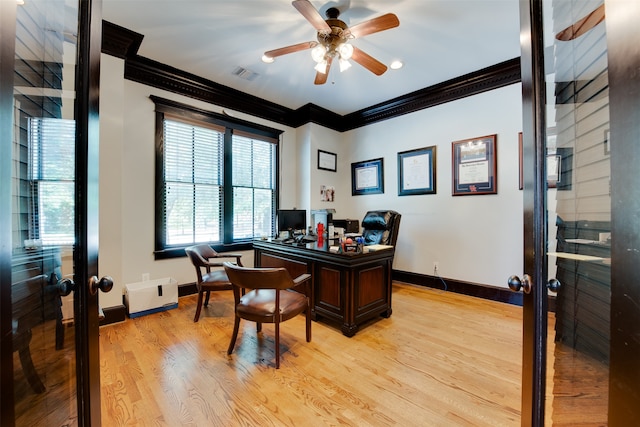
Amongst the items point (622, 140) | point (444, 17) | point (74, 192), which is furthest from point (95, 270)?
point (444, 17)

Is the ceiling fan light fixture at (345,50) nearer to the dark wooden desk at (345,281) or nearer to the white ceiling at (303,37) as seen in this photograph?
the white ceiling at (303,37)

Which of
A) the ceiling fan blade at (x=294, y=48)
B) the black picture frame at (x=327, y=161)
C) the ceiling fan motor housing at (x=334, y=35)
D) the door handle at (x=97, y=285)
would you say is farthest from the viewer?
the black picture frame at (x=327, y=161)

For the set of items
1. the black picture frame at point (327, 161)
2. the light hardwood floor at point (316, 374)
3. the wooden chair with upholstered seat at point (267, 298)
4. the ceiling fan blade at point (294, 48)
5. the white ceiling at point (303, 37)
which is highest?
the white ceiling at point (303, 37)

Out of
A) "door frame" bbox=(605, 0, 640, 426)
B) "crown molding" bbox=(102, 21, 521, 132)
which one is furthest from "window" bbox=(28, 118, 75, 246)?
"crown molding" bbox=(102, 21, 521, 132)

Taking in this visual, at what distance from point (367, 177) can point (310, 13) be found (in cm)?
301

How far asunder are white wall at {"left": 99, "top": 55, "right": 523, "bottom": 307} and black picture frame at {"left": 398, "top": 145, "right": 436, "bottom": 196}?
0.09 meters

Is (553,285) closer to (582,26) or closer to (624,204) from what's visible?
(624,204)

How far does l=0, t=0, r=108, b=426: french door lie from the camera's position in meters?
0.65

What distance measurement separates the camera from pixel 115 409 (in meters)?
1.50

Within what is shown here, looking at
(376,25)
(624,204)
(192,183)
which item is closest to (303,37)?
(376,25)

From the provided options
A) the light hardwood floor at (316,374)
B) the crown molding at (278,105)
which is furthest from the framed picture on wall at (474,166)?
the light hardwood floor at (316,374)

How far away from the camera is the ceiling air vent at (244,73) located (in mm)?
3283

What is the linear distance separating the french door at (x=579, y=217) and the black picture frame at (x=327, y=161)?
3818 millimetres

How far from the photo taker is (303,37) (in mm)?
2637
